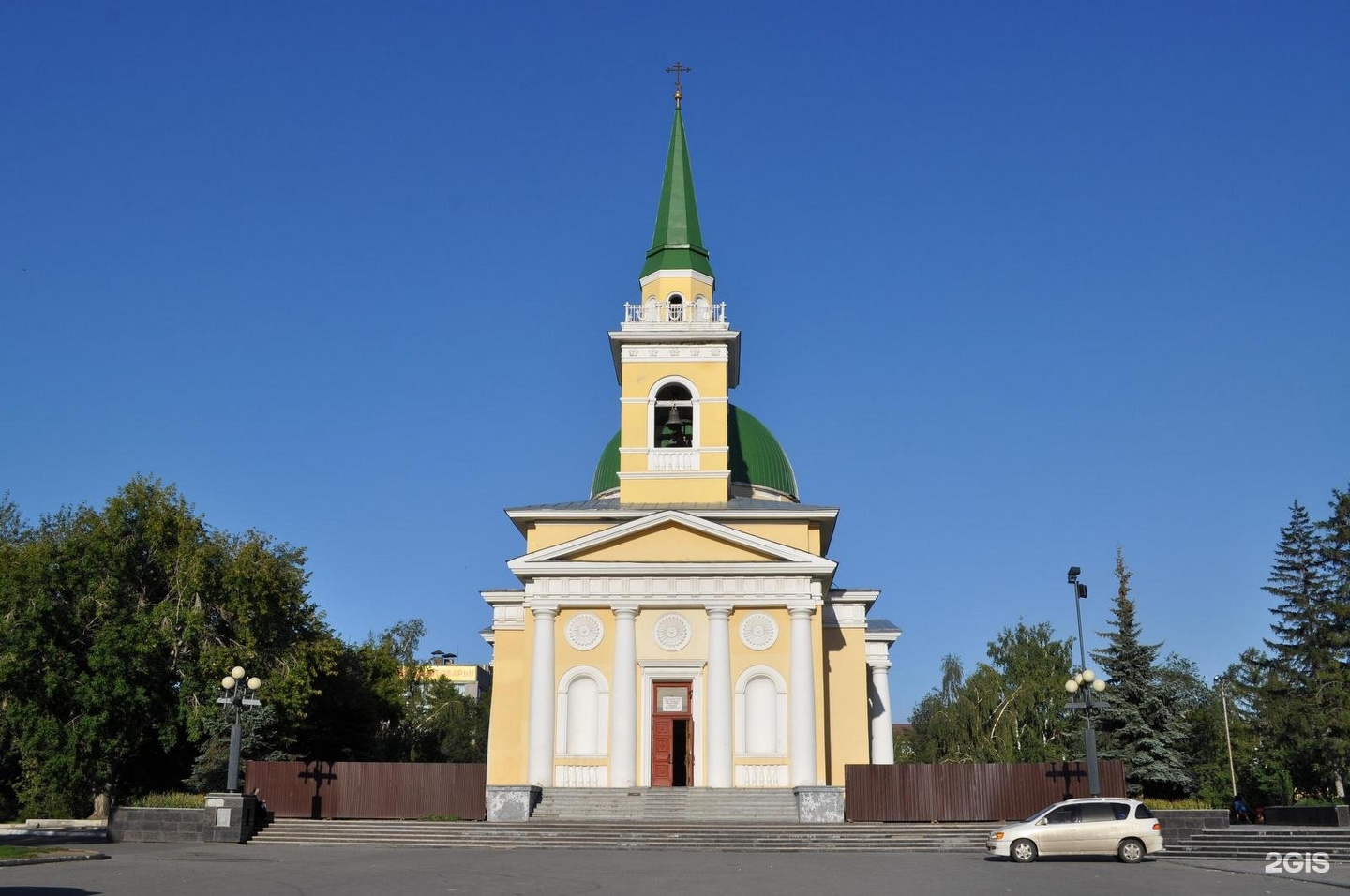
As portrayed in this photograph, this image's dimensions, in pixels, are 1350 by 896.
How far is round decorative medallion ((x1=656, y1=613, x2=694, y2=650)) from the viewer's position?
111 feet

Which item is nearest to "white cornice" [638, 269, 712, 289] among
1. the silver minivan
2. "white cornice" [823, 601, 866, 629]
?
"white cornice" [823, 601, 866, 629]

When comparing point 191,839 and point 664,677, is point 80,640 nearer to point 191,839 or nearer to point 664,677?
point 191,839

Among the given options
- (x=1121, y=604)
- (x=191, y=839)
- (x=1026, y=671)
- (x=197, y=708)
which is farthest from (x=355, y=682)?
(x=1026, y=671)

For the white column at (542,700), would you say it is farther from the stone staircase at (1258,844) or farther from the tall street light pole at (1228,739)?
the tall street light pole at (1228,739)

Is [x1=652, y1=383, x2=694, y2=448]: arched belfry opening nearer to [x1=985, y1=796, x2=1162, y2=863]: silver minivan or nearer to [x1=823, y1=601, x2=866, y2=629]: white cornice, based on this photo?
[x1=823, y1=601, x2=866, y2=629]: white cornice

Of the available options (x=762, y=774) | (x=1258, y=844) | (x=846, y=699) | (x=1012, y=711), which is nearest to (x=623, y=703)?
(x=762, y=774)

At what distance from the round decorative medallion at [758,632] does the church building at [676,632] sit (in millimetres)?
Answer: 48

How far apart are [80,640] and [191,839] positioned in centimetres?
1352

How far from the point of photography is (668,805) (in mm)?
30922

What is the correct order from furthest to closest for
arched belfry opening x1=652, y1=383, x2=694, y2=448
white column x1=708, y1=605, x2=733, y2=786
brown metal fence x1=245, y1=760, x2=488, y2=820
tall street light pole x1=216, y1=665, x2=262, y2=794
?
1. arched belfry opening x1=652, y1=383, x2=694, y2=448
2. white column x1=708, y1=605, x2=733, y2=786
3. brown metal fence x1=245, y1=760, x2=488, y2=820
4. tall street light pole x1=216, y1=665, x2=262, y2=794

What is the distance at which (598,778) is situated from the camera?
32812mm

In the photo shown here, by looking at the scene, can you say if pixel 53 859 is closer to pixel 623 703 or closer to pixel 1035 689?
pixel 623 703

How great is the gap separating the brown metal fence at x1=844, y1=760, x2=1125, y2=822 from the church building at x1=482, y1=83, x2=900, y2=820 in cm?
174

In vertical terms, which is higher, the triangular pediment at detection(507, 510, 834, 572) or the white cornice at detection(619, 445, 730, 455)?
the white cornice at detection(619, 445, 730, 455)
